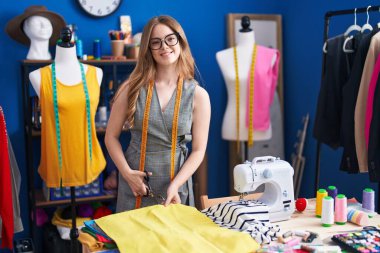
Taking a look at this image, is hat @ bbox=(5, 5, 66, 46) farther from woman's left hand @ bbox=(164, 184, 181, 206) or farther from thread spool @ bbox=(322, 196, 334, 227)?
thread spool @ bbox=(322, 196, 334, 227)

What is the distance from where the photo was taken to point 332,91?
10.3ft

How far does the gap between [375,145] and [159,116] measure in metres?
1.21

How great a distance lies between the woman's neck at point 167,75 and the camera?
220 cm

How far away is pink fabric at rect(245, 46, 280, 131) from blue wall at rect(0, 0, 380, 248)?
20.6 inches

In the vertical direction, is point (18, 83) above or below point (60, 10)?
below

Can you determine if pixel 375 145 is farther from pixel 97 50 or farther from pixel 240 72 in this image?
pixel 97 50

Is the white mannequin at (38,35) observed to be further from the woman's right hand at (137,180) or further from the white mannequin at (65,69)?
the woman's right hand at (137,180)

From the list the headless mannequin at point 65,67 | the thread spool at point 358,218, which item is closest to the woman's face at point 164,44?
the thread spool at point 358,218

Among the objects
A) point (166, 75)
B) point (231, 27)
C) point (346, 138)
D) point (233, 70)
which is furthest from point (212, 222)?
point (231, 27)

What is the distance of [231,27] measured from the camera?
4.25m

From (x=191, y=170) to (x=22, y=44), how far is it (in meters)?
2.06

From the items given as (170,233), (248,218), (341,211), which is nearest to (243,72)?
(341,211)

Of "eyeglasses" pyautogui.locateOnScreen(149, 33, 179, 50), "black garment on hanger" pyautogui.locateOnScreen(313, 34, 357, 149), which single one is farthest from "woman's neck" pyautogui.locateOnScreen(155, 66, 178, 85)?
"black garment on hanger" pyautogui.locateOnScreen(313, 34, 357, 149)

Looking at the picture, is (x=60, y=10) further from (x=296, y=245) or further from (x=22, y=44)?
(x=296, y=245)
